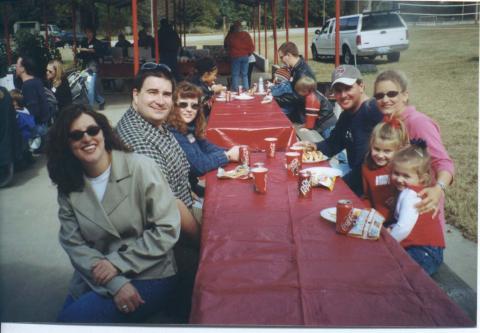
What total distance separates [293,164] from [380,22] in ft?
39.8

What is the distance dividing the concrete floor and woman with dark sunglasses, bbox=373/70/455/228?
48 cm

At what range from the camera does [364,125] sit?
3.07 m

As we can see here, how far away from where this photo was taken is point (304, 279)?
5.03 feet

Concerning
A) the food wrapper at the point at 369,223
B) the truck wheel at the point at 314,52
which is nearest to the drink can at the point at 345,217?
the food wrapper at the point at 369,223

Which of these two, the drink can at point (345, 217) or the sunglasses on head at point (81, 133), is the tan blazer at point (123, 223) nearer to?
the sunglasses on head at point (81, 133)

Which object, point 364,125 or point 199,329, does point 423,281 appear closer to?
point 199,329

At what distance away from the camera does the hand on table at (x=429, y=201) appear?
215cm

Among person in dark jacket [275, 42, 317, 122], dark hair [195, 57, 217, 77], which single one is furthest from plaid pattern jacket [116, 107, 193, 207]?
person in dark jacket [275, 42, 317, 122]

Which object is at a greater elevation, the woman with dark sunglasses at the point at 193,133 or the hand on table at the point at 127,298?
the woman with dark sunglasses at the point at 193,133

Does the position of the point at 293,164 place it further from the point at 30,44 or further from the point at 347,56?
the point at 347,56

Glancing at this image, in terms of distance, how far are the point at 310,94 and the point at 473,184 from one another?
2496mm

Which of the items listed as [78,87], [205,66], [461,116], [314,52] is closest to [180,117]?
[461,116]

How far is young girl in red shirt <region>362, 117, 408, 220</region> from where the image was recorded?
2441 mm

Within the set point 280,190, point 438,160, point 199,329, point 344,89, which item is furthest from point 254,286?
point 344,89
